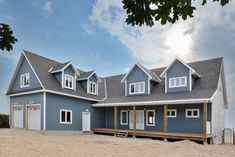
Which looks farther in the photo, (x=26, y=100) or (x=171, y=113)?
(x=26, y=100)

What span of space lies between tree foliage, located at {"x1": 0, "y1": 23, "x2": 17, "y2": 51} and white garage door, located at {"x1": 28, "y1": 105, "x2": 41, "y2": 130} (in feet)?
53.4

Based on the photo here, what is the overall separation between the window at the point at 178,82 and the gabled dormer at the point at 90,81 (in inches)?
312

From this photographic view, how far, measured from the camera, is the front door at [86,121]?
2245 cm

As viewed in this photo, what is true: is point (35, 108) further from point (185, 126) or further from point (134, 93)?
point (185, 126)

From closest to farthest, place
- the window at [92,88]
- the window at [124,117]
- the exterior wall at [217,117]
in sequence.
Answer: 1. the exterior wall at [217,117]
2. the window at [124,117]
3. the window at [92,88]

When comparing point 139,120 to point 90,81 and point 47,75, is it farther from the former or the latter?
point 47,75

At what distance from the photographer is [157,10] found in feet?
13.0

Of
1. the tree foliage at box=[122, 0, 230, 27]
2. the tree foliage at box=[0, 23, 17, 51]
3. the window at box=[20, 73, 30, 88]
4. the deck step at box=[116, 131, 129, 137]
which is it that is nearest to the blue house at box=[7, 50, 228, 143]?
the window at box=[20, 73, 30, 88]

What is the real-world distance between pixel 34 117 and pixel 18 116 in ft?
8.70

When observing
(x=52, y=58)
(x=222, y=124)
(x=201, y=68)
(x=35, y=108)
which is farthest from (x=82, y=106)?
(x=222, y=124)

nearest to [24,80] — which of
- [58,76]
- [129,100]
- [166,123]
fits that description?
[58,76]

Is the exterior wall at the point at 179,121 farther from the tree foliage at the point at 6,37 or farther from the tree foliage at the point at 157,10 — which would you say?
the tree foliage at the point at 6,37

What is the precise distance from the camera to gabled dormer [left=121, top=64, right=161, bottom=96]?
72.8 feet

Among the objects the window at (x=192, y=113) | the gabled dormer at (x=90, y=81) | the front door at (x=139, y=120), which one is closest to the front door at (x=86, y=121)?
the gabled dormer at (x=90, y=81)
